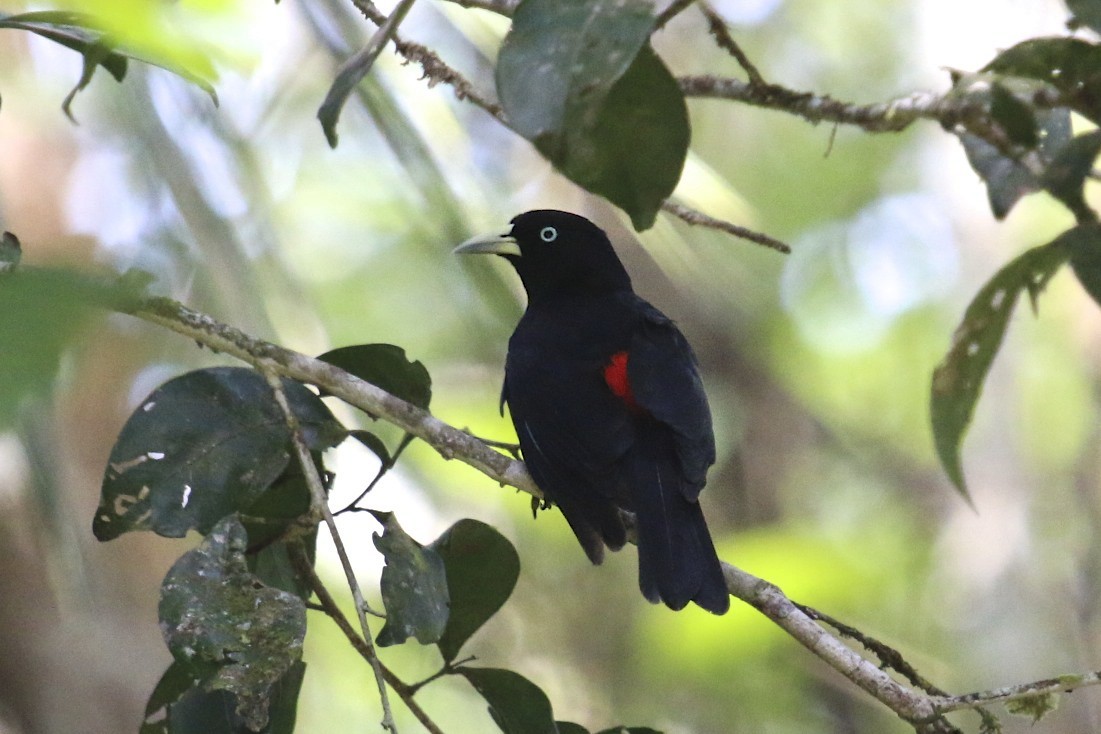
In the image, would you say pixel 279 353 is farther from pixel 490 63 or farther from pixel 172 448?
pixel 490 63

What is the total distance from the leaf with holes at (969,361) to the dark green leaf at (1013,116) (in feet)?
0.92

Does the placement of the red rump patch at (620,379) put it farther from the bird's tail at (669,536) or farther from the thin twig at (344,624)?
the thin twig at (344,624)

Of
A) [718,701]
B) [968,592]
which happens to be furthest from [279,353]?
[968,592]

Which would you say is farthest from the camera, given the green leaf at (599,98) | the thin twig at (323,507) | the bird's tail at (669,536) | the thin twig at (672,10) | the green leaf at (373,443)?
the bird's tail at (669,536)

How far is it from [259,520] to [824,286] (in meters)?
6.50

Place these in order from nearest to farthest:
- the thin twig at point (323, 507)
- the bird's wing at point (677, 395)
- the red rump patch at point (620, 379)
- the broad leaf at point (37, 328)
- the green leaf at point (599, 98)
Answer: the broad leaf at point (37, 328), the green leaf at point (599, 98), the thin twig at point (323, 507), the bird's wing at point (677, 395), the red rump patch at point (620, 379)

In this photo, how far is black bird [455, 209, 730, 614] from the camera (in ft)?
8.95

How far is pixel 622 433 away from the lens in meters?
3.04

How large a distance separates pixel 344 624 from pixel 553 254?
201cm

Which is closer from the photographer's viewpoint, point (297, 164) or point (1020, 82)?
point (1020, 82)

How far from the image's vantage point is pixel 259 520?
7.55 feet


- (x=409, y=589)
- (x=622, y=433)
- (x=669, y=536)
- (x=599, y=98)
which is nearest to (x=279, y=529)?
(x=409, y=589)

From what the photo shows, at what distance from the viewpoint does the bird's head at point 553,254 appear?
13.0ft

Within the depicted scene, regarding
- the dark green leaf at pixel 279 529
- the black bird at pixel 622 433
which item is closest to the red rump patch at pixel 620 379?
the black bird at pixel 622 433
